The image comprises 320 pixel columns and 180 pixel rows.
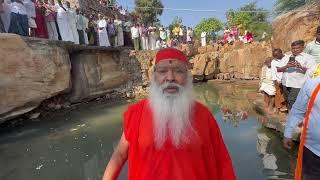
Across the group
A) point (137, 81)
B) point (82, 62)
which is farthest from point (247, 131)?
point (137, 81)

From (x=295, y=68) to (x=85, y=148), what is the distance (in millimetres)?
4521

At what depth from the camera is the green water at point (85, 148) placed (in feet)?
22.1

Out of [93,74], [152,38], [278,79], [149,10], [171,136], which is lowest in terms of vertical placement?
[93,74]

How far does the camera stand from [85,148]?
338 inches

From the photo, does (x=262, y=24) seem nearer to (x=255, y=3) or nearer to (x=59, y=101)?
(x=255, y=3)

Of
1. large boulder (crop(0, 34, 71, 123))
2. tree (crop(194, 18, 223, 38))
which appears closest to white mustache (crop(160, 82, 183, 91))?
large boulder (crop(0, 34, 71, 123))

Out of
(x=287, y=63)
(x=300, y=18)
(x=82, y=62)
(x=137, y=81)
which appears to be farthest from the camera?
(x=137, y=81)

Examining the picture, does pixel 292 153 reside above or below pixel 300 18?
below

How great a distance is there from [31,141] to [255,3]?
4099 cm

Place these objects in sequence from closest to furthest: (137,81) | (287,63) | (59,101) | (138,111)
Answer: (138,111)
(287,63)
(59,101)
(137,81)

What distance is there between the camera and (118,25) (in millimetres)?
19562

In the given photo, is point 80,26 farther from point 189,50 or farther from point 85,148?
point 189,50

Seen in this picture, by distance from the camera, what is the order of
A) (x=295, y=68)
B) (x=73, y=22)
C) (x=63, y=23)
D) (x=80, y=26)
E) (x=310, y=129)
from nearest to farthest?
(x=310, y=129) < (x=295, y=68) < (x=63, y=23) < (x=73, y=22) < (x=80, y=26)

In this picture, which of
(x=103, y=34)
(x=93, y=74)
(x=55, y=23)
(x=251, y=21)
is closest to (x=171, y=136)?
(x=55, y=23)
